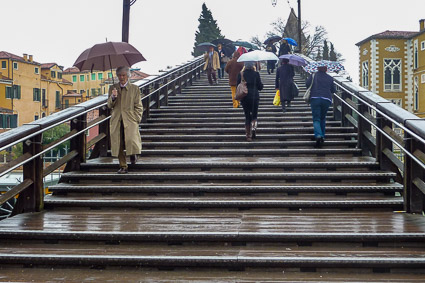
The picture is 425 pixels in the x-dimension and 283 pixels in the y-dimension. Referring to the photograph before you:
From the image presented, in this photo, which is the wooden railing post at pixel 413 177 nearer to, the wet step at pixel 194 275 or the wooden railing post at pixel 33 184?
the wet step at pixel 194 275

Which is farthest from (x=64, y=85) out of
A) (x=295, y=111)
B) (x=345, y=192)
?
(x=345, y=192)

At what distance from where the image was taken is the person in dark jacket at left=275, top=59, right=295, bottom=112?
12.6m

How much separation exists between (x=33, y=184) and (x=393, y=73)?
6149 cm

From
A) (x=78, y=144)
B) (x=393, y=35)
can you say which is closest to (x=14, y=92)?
(x=393, y=35)

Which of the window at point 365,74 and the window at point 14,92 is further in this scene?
the window at point 14,92

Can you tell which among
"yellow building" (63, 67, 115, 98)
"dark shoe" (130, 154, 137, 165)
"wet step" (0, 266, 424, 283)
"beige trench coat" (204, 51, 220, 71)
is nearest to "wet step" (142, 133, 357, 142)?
"dark shoe" (130, 154, 137, 165)

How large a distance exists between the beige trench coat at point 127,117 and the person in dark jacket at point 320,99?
3150mm

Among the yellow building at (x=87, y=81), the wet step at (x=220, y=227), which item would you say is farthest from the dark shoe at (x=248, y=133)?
the yellow building at (x=87, y=81)

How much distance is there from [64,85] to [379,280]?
280 feet

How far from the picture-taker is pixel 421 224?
5934 mm

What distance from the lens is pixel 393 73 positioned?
63.6 metres

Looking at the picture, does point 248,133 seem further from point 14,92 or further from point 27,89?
point 27,89

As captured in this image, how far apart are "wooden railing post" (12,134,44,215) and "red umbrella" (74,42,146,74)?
72.6 inches

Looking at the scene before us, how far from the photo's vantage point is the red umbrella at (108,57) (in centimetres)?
831
